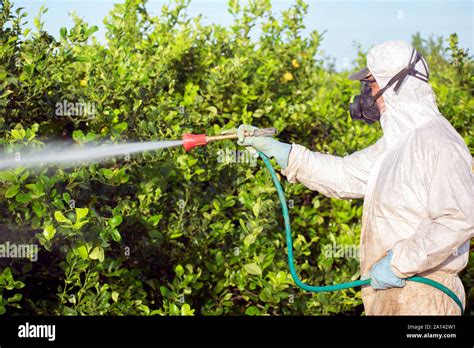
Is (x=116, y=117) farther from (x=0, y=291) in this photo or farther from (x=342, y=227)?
(x=342, y=227)

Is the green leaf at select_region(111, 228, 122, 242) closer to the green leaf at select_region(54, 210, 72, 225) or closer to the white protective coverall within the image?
the green leaf at select_region(54, 210, 72, 225)

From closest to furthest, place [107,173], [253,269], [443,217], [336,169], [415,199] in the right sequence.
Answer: [443,217], [415,199], [336,169], [107,173], [253,269]

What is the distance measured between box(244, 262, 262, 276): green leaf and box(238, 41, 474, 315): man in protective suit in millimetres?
982

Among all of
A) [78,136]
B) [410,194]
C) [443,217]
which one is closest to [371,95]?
[410,194]

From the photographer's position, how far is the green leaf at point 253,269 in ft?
13.3

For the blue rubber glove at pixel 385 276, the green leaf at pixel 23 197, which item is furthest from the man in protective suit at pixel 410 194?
the green leaf at pixel 23 197

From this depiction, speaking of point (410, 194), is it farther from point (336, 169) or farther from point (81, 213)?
point (81, 213)

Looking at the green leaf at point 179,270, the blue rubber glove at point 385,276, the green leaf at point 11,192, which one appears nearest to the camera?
the blue rubber glove at point 385,276

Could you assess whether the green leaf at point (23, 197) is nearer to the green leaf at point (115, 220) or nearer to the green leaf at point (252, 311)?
the green leaf at point (115, 220)

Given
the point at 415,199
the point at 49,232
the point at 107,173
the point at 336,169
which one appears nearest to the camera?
the point at 415,199

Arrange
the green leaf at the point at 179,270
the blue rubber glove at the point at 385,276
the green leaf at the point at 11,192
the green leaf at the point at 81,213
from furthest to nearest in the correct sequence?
the green leaf at the point at 179,270 < the green leaf at the point at 81,213 < the green leaf at the point at 11,192 < the blue rubber glove at the point at 385,276

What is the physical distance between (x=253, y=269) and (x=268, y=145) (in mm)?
950

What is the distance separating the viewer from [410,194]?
2.89 m

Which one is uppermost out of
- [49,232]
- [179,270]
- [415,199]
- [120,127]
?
[120,127]
